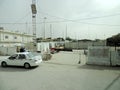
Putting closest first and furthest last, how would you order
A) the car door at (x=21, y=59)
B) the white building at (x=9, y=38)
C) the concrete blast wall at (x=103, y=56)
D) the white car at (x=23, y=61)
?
the white car at (x=23, y=61)
the car door at (x=21, y=59)
the concrete blast wall at (x=103, y=56)
the white building at (x=9, y=38)

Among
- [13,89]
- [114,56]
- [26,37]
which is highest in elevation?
[26,37]

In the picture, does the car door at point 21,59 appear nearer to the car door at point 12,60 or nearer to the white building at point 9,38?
the car door at point 12,60

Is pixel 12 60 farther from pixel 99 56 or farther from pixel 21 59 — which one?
pixel 99 56

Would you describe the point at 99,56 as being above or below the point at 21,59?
above

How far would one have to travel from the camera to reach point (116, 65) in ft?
56.2

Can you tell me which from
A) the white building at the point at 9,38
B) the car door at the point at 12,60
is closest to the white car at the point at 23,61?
the car door at the point at 12,60

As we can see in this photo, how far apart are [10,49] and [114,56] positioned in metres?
23.6

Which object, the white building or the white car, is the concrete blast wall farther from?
the white building

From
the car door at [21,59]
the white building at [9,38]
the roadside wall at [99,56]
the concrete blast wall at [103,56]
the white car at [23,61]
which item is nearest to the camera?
the white car at [23,61]

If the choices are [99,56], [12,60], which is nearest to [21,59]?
[12,60]

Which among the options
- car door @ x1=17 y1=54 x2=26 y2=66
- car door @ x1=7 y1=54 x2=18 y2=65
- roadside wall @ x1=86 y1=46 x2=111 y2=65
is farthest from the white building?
roadside wall @ x1=86 y1=46 x2=111 y2=65

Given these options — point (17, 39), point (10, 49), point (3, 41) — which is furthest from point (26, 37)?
point (10, 49)

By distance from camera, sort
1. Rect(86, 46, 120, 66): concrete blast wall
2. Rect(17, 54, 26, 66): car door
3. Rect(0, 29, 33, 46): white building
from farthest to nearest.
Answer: Rect(0, 29, 33, 46): white building
Rect(86, 46, 120, 66): concrete blast wall
Rect(17, 54, 26, 66): car door

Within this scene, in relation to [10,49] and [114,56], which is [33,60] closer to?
[114,56]
